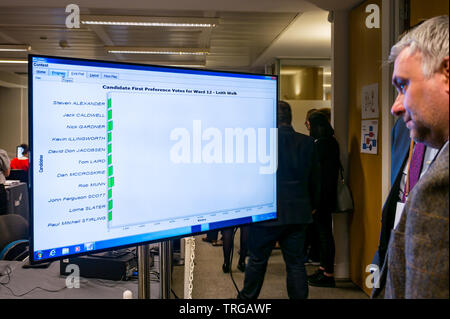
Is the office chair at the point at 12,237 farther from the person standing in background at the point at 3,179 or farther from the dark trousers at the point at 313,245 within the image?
the dark trousers at the point at 313,245

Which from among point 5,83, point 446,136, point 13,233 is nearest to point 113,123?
point 446,136

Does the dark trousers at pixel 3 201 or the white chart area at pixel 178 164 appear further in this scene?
the dark trousers at pixel 3 201

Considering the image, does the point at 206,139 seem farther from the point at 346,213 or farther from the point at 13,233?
the point at 346,213

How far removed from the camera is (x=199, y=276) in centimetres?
398

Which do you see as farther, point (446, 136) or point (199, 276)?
point (199, 276)

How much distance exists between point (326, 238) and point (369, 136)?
3.17 ft

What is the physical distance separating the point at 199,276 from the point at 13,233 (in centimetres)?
200

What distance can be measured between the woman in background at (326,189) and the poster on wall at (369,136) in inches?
10.1

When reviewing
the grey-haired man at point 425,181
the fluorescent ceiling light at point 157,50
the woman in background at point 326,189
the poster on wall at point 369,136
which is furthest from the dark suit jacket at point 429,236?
the fluorescent ceiling light at point 157,50

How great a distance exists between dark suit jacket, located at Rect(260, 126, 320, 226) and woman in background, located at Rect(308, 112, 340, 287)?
2.74ft

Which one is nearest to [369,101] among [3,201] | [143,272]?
[143,272]

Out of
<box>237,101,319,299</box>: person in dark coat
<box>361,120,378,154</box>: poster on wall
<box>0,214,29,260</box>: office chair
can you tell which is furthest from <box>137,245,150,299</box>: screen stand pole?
Answer: <box>361,120,378,154</box>: poster on wall

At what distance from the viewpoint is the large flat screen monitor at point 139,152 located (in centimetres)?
82
